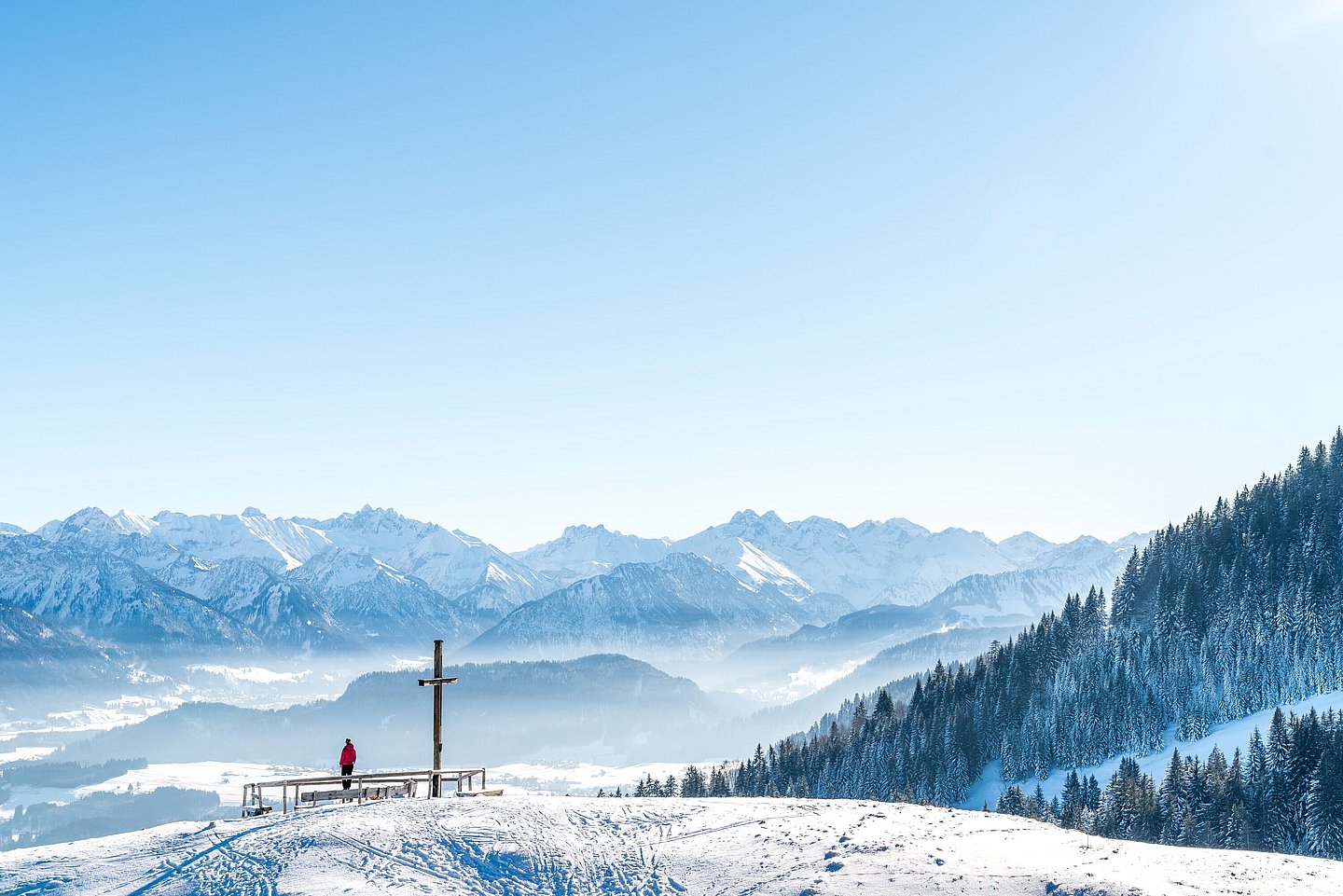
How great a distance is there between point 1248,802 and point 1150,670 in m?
67.7

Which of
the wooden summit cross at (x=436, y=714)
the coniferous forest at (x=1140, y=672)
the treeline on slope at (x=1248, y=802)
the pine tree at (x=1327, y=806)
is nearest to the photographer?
the wooden summit cross at (x=436, y=714)

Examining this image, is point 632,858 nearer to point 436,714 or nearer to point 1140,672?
point 436,714

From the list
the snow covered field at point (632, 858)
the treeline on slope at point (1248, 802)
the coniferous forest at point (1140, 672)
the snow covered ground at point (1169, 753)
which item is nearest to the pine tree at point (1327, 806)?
the treeline on slope at point (1248, 802)

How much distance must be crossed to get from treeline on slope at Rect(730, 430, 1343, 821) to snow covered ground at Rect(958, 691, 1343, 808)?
2081 mm

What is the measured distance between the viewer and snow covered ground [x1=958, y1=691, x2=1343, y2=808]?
13238 cm

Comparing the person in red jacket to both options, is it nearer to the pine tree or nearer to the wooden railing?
the wooden railing

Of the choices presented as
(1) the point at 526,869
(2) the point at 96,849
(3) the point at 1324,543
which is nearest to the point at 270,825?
(2) the point at 96,849

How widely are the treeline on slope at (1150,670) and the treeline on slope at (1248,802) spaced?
3871 centimetres

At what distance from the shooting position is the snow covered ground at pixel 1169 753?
13238 centimetres

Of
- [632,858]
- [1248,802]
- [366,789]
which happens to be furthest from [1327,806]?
[366,789]

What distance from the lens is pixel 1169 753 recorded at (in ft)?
474

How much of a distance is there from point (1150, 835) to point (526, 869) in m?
92.0

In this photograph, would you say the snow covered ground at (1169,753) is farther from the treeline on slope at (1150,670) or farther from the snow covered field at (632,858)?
the snow covered field at (632,858)

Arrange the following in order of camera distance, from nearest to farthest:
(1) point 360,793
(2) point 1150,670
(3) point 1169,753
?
(1) point 360,793
(3) point 1169,753
(2) point 1150,670
